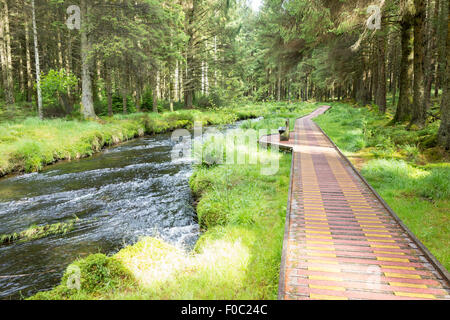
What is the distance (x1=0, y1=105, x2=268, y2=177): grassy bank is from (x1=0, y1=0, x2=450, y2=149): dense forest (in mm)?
1691

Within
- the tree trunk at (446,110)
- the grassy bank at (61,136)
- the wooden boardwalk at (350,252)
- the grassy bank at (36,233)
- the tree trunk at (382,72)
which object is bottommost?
the grassy bank at (36,233)

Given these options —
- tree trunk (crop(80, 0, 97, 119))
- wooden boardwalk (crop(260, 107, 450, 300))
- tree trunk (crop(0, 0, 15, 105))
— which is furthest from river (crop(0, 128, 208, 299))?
tree trunk (crop(0, 0, 15, 105))

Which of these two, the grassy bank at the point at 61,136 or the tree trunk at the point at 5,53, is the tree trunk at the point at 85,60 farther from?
the tree trunk at the point at 5,53

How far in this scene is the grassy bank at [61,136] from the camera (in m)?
11.5

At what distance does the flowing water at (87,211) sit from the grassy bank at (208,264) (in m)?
0.87

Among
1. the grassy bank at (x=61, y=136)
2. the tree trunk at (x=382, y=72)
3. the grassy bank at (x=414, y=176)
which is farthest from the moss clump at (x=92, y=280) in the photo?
the tree trunk at (x=382, y=72)

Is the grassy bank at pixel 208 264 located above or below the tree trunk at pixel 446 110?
below

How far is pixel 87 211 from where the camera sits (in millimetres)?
7801

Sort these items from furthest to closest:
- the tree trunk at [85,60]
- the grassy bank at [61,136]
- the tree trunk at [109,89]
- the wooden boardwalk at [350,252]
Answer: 1. the tree trunk at [109,89]
2. the tree trunk at [85,60]
3. the grassy bank at [61,136]
4. the wooden boardwalk at [350,252]

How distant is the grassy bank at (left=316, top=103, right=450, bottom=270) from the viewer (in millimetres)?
5379

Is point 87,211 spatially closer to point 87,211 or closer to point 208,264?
point 87,211

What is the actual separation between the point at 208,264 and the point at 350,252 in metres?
2.32
